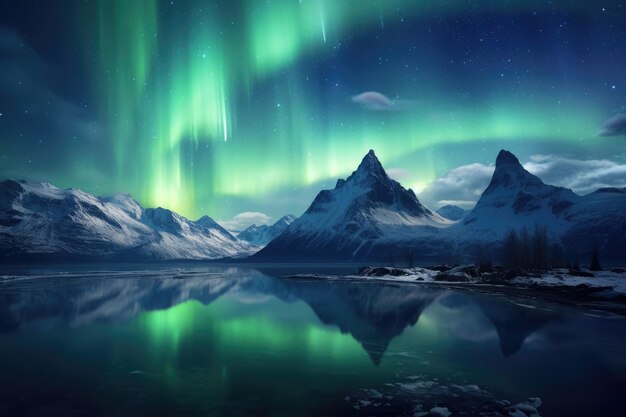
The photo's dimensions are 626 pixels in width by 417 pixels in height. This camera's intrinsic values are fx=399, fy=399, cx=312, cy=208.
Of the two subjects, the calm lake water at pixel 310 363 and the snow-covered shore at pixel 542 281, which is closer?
the calm lake water at pixel 310 363

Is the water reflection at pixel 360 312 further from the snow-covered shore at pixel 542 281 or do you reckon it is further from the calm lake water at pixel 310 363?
the snow-covered shore at pixel 542 281

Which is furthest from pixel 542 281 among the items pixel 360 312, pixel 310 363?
pixel 310 363

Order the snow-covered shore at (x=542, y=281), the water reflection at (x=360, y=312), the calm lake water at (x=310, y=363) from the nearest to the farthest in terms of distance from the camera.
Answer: the calm lake water at (x=310, y=363)
the water reflection at (x=360, y=312)
the snow-covered shore at (x=542, y=281)

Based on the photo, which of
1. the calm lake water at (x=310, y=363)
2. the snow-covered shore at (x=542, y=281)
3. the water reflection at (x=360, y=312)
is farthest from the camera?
the snow-covered shore at (x=542, y=281)

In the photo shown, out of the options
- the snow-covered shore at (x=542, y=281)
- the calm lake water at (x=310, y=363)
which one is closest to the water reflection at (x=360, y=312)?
the calm lake water at (x=310, y=363)

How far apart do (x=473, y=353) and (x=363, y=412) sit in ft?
49.3

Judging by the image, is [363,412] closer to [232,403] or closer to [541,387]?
[232,403]

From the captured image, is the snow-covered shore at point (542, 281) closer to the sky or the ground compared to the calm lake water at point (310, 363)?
closer to the ground

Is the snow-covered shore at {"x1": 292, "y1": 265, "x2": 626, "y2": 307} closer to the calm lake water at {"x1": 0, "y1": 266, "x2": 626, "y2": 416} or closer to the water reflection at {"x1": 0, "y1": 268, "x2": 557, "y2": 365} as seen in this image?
the water reflection at {"x1": 0, "y1": 268, "x2": 557, "y2": 365}

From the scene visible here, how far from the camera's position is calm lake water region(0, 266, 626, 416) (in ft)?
58.6

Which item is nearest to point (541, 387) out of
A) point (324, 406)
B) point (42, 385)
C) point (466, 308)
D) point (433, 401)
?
point (433, 401)

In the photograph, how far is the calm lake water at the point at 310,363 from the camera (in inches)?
704

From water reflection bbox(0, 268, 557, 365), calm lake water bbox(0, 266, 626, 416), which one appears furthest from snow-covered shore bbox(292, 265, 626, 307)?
calm lake water bbox(0, 266, 626, 416)

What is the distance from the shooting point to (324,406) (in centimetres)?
1753
